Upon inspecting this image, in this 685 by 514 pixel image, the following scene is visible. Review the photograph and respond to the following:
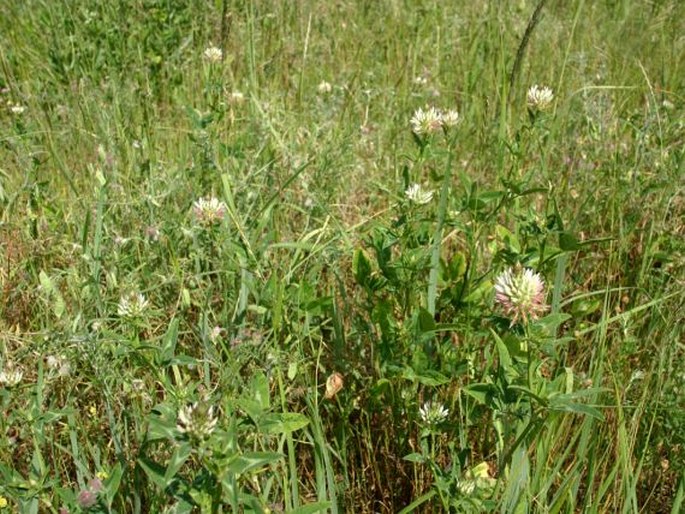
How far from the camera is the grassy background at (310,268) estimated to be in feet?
5.16

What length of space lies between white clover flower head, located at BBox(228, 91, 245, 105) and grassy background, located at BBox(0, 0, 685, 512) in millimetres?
50

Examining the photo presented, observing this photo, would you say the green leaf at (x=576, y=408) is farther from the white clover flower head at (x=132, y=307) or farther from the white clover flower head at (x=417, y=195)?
the white clover flower head at (x=132, y=307)

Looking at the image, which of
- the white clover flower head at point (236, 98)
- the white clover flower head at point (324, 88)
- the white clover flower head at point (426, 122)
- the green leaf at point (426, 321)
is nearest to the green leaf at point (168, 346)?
the green leaf at point (426, 321)

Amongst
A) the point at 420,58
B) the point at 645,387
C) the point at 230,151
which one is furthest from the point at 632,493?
the point at 420,58

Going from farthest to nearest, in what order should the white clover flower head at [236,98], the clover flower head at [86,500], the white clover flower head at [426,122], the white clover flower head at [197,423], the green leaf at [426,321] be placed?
1. the white clover flower head at [236,98]
2. the white clover flower head at [426,122]
3. the green leaf at [426,321]
4. the clover flower head at [86,500]
5. the white clover flower head at [197,423]

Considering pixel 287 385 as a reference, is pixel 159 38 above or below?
above

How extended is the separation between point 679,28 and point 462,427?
8.81ft

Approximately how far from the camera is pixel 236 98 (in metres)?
2.86

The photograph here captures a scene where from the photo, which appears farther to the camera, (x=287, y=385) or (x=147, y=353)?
(x=287, y=385)

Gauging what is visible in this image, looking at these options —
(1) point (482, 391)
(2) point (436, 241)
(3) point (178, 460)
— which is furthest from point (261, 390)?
(2) point (436, 241)

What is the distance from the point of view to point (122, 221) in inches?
85.7

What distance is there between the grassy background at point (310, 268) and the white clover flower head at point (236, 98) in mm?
50

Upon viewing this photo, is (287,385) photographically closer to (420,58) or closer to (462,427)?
(462,427)

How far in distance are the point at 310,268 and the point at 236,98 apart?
3.31 feet
